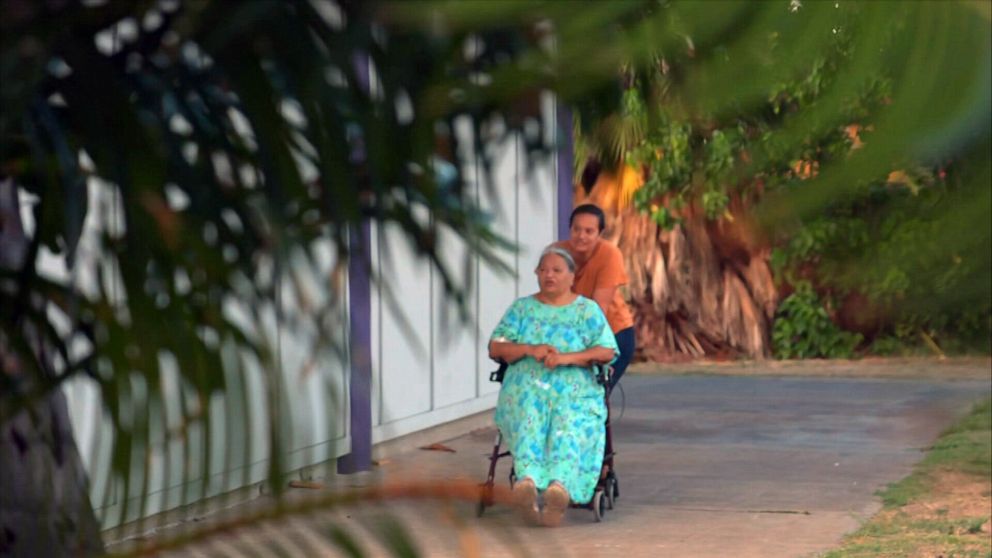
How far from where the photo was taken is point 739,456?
1074 cm

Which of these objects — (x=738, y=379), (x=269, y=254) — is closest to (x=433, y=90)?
(x=269, y=254)

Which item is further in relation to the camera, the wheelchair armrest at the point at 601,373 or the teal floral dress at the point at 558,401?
the wheelchair armrest at the point at 601,373

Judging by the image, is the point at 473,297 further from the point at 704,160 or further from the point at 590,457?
the point at 590,457

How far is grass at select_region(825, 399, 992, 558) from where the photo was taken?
24.8 feet

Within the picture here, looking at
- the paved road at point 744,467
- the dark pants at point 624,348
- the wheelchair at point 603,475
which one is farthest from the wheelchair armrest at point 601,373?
the paved road at point 744,467

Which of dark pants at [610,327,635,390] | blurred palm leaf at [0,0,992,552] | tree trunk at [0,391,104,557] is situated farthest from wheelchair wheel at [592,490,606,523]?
blurred palm leaf at [0,0,992,552]

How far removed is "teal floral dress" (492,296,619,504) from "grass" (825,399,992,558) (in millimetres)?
1391

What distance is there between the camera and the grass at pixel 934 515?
7.57 metres

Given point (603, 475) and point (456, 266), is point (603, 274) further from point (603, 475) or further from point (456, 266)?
point (456, 266)

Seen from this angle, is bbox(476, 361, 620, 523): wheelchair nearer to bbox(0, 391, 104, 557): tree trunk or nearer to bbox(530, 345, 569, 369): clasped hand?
bbox(530, 345, 569, 369): clasped hand

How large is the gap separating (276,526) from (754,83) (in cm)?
47

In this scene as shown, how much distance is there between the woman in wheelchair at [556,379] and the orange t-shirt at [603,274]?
53cm

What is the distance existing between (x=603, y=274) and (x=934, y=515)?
7.31ft

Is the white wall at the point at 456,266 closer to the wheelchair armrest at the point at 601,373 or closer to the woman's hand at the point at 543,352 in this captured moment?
the woman's hand at the point at 543,352
